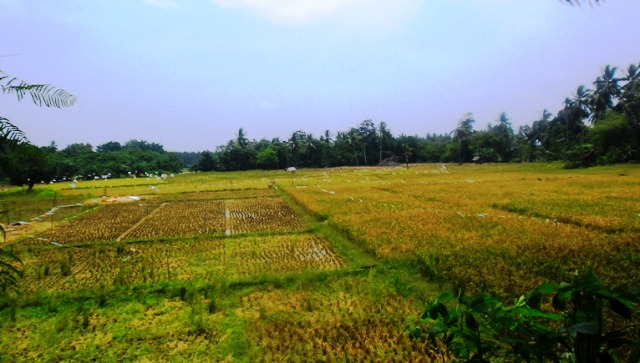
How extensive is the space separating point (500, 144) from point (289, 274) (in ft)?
208

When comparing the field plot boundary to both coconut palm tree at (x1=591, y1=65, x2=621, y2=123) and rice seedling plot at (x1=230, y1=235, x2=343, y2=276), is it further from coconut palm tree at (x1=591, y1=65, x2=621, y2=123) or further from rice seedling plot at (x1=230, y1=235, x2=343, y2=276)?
coconut palm tree at (x1=591, y1=65, x2=621, y2=123)

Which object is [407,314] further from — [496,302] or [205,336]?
[496,302]

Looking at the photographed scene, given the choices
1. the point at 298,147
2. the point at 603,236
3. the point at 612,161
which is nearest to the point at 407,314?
the point at 603,236

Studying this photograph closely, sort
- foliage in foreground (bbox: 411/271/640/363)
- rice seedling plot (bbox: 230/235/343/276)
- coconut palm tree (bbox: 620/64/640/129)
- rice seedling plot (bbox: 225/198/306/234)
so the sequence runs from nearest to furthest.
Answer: foliage in foreground (bbox: 411/271/640/363) → rice seedling plot (bbox: 230/235/343/276) → rice seedling plot (bbox: 225/198/306/234) → coconut palm tree (bbox: 620/64/640/129)

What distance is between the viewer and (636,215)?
43.2 feet

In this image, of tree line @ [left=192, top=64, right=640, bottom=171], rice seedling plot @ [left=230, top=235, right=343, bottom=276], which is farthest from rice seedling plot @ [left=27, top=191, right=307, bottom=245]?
tree line @ [left=192, top=64, right=640, bottom=171]

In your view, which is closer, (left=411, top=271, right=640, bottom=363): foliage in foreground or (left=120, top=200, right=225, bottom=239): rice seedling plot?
(left=411, top=271, right=640, bottom=363): foliage in foreground

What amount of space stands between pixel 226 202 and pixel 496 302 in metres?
25.1

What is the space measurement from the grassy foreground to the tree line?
2743cm

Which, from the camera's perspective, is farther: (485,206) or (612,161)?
(612,161)

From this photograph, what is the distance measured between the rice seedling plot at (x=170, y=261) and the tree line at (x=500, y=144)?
3955 centimetres

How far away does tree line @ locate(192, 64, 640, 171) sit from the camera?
129 ft

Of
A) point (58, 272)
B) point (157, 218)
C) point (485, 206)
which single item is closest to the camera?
point (58, 272)

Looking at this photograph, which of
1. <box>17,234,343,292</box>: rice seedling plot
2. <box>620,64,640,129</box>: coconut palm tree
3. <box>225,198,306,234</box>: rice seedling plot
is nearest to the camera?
<box>17,234,343,292</box>: rice seedling plot
